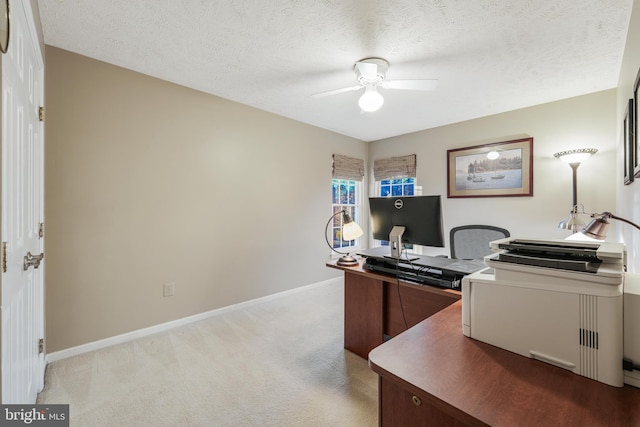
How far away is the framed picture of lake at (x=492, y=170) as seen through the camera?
3.40 meters

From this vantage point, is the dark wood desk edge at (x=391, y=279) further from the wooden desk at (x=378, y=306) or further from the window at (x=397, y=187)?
the window at (x=397, y=187)

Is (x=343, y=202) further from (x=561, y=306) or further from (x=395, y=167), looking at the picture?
(x=561, y=306)

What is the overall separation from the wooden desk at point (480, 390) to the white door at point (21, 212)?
4.52ft

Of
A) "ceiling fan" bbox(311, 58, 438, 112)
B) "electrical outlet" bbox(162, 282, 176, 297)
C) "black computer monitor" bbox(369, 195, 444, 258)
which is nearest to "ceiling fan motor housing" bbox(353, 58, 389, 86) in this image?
"ceiling fan" bbox(311, 58, 438, 112)

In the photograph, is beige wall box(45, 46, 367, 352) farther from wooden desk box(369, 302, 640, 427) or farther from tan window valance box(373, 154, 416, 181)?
wooden desk box(369, 302, 640, 427)

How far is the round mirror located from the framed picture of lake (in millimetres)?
4274

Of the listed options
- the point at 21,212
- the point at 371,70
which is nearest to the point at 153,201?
the point at 21,212

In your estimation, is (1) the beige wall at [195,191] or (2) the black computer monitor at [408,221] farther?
(1) the beige wall at [195,191]

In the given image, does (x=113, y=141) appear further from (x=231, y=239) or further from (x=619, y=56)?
(x=619, y=56)

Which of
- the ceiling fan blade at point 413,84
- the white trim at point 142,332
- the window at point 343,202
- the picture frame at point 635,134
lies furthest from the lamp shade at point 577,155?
the white trim at point 142,332

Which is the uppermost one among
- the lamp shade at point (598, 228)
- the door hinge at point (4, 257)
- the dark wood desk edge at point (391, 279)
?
the lamp shade at point (598, 228)

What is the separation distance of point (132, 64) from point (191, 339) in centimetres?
255

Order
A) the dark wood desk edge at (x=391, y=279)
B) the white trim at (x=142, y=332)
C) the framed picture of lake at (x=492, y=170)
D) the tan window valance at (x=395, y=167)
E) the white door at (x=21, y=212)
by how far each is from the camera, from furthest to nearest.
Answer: the tan window valance at (x=395, y=167) → the framed picture of lake at (x=492, y=170) → the white trim at (x=142, y=332) → the dark wood desk edge at (x=391, y=279) → the white door at (x=21, y=212)

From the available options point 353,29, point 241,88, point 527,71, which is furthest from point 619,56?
point 241,88
